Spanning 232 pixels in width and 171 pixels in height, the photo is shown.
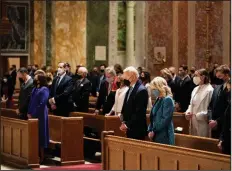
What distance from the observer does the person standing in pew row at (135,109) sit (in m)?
7.25

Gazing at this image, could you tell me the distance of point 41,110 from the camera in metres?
9.52

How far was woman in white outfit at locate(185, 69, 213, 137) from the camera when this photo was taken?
8242 millimetres

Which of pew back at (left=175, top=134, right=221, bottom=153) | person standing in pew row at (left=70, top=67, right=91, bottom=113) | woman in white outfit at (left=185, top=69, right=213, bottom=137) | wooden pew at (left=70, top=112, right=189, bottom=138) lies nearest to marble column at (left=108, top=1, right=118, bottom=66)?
person standing in pew row at (left=70, top=67, right=91, bottom=113)

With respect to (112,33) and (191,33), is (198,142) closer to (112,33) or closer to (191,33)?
(191,33)

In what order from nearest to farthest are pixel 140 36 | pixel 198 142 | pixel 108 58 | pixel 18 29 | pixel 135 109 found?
pixel 198 142 → pixel 135 109 → pixel 140 36 → pixel 18 29 → pixel 108 58

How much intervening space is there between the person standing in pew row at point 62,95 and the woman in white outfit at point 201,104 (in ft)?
9.33

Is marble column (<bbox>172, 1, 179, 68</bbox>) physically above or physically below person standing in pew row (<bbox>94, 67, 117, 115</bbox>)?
above

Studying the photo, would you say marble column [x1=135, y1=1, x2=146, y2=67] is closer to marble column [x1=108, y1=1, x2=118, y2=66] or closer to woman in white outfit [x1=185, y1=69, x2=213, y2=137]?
marble column [x1=108, y1=1, x2=118, y2=66]

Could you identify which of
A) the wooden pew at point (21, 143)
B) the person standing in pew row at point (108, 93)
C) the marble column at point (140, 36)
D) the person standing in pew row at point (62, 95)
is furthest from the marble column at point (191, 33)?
the wooden pew at point (21, 143)

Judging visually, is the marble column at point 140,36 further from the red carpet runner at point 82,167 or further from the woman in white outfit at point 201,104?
the woman in white outfit at point 201,104

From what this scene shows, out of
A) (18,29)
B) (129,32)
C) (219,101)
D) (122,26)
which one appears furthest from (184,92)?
(122,26)

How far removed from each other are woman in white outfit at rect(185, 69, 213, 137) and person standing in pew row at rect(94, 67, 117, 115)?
187cm

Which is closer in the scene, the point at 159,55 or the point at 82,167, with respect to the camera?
the point at 82,167

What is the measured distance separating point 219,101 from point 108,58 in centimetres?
1423
